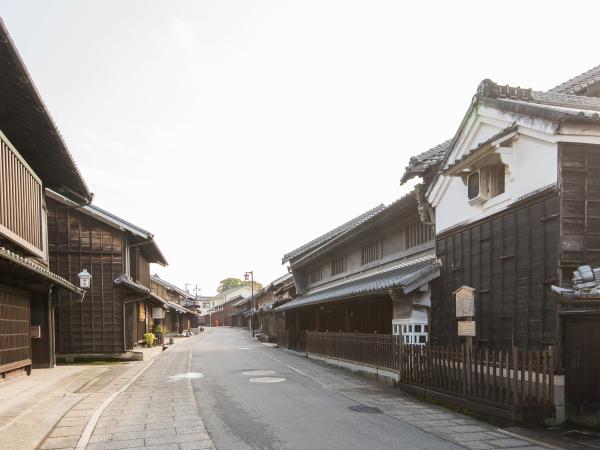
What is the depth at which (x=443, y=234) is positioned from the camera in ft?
42.1

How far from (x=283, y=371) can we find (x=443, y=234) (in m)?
8.04

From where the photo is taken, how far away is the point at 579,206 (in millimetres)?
8508

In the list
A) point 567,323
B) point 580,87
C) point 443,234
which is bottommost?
point 567,323

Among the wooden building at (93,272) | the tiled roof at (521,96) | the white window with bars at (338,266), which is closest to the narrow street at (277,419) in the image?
the tiled roof at (521,96)

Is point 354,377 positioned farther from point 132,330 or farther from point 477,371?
point 132,330

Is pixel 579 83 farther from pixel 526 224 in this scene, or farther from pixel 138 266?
pixel 138 266

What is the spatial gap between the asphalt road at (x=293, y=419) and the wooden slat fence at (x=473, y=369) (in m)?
1.64

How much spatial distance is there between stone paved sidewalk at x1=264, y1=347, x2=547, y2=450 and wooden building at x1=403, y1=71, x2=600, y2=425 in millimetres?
1444

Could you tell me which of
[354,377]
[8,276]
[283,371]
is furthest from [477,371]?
[8,276]

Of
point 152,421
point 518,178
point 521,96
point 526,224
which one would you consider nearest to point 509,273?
point 526,224

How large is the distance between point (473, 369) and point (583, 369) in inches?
84.6

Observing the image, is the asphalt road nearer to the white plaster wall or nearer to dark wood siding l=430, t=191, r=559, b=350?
dark wood siding l=430, t=191, r=559, b=350

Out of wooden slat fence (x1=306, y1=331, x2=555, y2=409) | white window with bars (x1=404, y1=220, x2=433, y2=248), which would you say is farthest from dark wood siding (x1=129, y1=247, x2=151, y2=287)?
white window with bars (x1=404, y1=220, x2=433, y2=248)

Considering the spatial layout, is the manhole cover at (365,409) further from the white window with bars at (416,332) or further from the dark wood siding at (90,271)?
the dark wood siding at (90,271)
